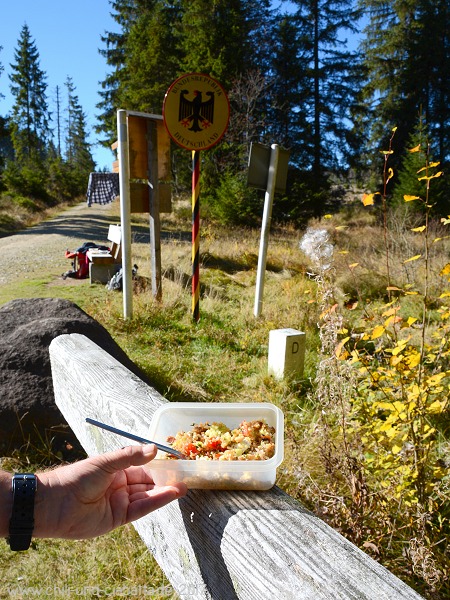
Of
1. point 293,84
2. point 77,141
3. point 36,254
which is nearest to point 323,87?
point 293,84

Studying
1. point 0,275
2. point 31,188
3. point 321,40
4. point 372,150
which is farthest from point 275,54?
point 0,275

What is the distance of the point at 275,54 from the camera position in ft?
Result: 86.5

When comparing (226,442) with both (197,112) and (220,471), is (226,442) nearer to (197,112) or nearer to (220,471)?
(220,471)

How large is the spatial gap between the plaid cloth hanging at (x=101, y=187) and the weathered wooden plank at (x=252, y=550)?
83.7ft

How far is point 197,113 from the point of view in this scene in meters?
5.47

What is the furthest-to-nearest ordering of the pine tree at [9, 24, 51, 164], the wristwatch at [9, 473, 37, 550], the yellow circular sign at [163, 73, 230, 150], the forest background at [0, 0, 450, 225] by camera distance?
the pine tree at [9, 24, 51, 164], the forest background at [0, 0, 450, 225], the yellow circular sign at [163, 73, 230, 150], the wristwatch at [9, 473, 37, 550]

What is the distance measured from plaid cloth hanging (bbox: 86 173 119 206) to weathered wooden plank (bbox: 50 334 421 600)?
25.5 metres

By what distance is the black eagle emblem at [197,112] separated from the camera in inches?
214

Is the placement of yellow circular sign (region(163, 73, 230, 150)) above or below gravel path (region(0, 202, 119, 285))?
above

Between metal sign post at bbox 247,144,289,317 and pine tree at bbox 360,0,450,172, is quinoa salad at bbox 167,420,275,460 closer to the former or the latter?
metal sign post at bbox 247,144,289,317

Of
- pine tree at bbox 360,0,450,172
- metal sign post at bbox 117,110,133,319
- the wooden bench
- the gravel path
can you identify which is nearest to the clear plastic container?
metal sign post at bbox 117,110,133,319

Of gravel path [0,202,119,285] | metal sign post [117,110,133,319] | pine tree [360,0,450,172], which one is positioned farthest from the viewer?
pine tree [360,0,450,172]

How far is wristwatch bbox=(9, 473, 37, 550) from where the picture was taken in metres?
1.27

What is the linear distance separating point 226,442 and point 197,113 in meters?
4.63
